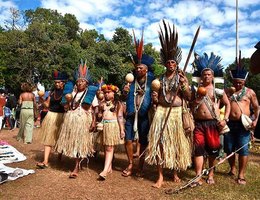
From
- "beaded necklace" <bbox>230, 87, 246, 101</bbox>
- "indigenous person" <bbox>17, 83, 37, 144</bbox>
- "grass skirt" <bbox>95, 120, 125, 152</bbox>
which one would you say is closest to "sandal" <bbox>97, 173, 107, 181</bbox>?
"grass skirt" <bbox>95, 120, 125, 152</bbox>

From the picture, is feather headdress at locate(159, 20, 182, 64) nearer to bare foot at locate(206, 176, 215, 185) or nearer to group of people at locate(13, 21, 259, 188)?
group of people at locate(13, 21, 259, 188)

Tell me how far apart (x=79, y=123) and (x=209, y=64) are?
2.25 metres

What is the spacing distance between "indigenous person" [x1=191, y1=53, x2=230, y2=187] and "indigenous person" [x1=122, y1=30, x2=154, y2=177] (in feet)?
2.55

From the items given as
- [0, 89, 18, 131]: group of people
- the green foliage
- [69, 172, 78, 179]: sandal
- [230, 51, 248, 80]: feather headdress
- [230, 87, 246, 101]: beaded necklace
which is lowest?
[69, 172, 78, 179]: sandal

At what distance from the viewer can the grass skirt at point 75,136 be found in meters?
5.08

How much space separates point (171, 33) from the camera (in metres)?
4.67

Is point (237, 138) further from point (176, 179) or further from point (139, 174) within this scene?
point (139, 174)

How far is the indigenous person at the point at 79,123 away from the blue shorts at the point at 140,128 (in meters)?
0.57

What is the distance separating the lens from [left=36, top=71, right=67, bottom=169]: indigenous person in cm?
568

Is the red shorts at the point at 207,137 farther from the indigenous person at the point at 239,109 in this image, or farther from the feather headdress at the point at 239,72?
the feather headdress at the point at 239,72

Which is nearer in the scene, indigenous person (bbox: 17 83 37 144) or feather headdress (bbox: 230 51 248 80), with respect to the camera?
feather headdress (bbox: 230 51 248 80)

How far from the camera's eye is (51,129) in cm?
571

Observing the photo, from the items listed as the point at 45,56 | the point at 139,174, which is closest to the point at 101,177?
the point at 139,174

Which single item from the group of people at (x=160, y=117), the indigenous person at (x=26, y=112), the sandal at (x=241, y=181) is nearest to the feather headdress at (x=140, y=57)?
the group of people at (x=160, y=117)
